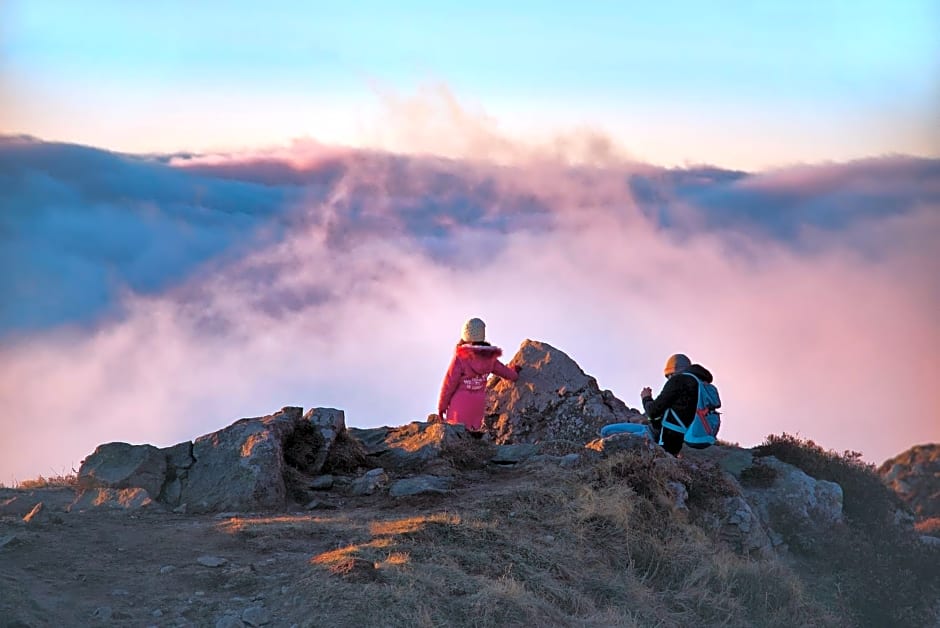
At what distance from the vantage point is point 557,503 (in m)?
10.5

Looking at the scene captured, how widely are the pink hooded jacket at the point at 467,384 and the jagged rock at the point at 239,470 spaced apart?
3.41 m

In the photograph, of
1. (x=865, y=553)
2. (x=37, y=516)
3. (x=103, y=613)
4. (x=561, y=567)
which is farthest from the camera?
(x=865, y=553)

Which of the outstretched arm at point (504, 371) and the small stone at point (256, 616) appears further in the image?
the outstretched arm at point (504, 371)

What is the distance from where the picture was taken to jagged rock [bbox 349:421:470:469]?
39.6 ft

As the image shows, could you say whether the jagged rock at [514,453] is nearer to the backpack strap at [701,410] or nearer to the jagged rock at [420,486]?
the jagged rock at [420,486]

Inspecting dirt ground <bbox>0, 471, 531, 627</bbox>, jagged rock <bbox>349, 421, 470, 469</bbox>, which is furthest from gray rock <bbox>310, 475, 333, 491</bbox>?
jagged rock <bbox>349, 421, 470, 469</bbox>

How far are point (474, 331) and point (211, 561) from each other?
6.55 metres

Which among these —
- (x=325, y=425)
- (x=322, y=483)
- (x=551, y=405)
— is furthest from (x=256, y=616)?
(x=551, y=405)

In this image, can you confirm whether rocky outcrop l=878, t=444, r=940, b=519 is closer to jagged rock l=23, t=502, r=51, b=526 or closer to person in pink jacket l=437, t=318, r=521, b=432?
person in pink jacket l=437, t=318, r=521, b=432

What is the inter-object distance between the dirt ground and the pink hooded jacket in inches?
150

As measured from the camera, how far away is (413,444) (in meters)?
12.6

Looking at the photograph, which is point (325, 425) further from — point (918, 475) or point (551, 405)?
point (918, 475)

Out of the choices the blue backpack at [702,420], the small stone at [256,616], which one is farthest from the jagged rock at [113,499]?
the blue backpack at [702,420]

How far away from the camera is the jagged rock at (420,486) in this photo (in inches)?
426
